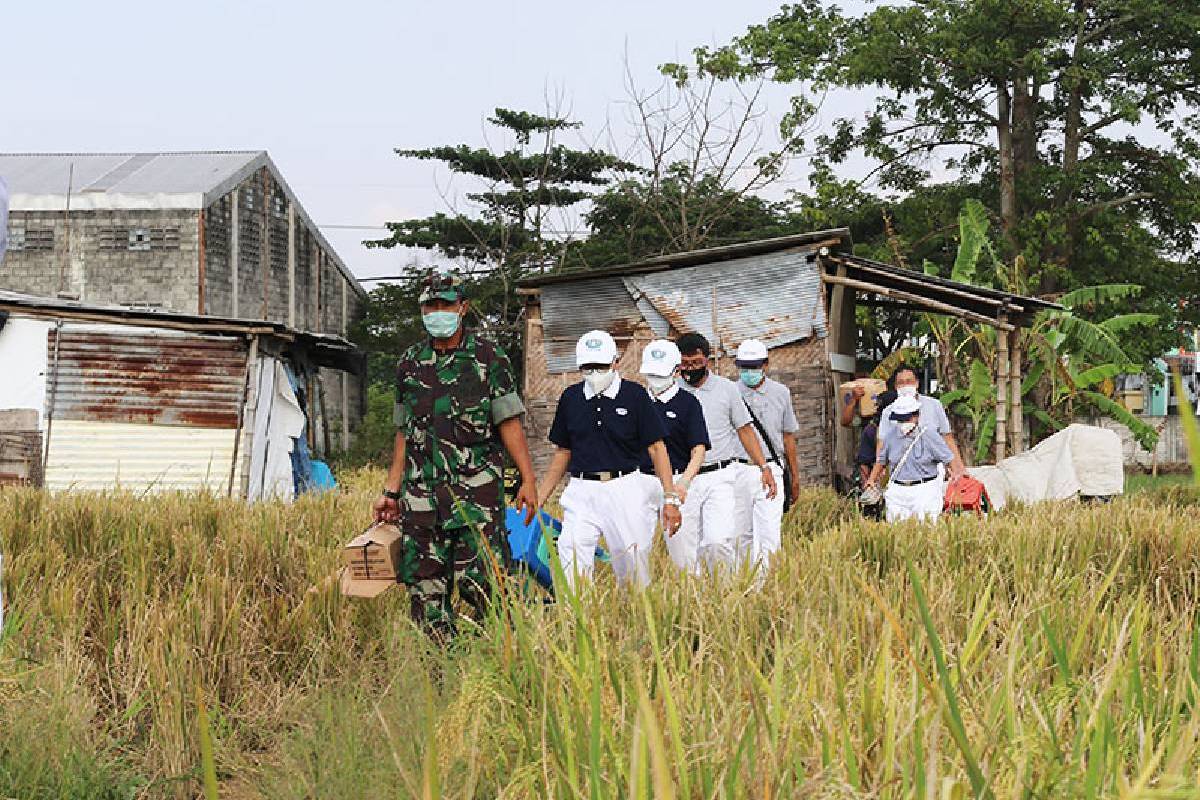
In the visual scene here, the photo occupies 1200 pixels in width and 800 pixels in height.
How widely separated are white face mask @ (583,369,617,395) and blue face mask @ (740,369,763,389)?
7.29ft

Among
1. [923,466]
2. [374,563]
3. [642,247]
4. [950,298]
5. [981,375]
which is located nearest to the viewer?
[374,563]

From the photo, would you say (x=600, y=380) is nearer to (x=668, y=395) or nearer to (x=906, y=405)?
(x=668, y=395)

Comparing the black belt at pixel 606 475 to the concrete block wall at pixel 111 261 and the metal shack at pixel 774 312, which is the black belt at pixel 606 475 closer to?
the metal shack at pixel 774 312

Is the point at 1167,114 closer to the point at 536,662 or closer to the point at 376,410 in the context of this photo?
the point at 376,410

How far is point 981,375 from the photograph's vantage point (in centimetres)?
1927

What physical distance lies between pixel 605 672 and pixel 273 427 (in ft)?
56.6

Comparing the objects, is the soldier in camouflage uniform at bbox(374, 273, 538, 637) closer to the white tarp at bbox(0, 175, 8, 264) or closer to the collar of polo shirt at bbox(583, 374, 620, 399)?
the collar of polo shirt at bbox(583, 374, 620, 399)

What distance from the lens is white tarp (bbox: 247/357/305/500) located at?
19016 mm

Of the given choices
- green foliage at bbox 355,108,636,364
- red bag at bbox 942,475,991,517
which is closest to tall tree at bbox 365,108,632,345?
green foliage at bbox 355,108,636,364

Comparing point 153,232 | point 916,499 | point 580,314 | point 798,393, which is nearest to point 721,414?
point 916,499

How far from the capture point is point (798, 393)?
1797 centimetres

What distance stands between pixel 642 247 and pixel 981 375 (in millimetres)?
13629

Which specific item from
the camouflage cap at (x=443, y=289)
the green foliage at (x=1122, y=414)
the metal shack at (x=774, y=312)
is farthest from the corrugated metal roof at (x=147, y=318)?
the camouflage cap at (x=443, y=289)

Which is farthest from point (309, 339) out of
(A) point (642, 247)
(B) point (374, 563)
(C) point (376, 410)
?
(B) point (374, 563)
